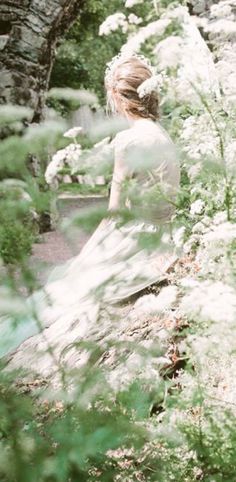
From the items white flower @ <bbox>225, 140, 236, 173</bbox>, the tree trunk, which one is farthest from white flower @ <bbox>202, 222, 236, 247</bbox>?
the tree trunk

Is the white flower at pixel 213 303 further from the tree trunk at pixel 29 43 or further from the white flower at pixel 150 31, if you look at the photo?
the tree trunk at pixel 29 43

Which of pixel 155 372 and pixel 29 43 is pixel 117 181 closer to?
pixel 155 372

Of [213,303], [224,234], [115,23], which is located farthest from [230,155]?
[213,303]

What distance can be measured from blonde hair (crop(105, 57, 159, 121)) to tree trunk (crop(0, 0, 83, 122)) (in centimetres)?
551

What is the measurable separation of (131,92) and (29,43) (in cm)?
619

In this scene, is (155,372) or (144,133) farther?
(144,133)

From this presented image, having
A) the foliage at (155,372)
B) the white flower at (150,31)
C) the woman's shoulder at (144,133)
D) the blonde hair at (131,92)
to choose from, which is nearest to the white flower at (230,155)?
the foliage at (155,372)

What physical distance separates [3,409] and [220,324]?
26.1 inches

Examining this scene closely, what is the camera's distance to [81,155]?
2387 millimetres

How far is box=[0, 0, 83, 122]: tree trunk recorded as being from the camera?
9.30 metres

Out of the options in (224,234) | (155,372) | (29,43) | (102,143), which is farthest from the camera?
(29,43)

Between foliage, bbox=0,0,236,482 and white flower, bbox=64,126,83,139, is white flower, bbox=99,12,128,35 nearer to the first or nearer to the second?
foliage, bbox=0,0,236,482

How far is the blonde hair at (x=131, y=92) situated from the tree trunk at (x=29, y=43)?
5513 millimetres

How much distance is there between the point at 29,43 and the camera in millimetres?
9844
